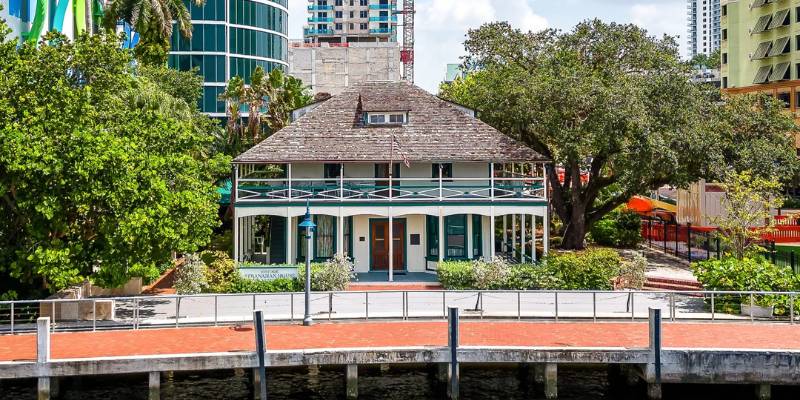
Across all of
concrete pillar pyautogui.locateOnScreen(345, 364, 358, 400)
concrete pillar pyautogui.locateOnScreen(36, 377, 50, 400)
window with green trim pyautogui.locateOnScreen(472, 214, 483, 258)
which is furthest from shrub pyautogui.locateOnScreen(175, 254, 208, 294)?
window with green trim pyautogui.locateOnScreen(472, 214, 483, 258)

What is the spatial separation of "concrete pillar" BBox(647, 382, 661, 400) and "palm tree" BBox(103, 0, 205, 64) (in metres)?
33.1

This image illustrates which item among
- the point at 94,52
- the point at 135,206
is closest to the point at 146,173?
the point at 135,206

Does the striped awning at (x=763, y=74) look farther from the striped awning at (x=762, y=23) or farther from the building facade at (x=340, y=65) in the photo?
the building facade at (x=340, y=65)

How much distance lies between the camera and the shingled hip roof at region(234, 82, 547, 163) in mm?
36844

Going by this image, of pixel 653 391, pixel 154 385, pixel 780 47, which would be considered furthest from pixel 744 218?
pixel 780 47

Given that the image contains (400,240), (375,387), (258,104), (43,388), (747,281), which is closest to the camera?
(43,388)

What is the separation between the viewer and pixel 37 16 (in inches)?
1494

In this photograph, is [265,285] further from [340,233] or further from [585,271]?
[585,271]

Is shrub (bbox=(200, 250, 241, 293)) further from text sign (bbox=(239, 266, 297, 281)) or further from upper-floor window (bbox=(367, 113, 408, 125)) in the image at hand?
upper-floor window (bbox=(367, 113, 408, 125))

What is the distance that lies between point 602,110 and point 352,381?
20044mm

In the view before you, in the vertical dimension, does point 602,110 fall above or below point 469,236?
above

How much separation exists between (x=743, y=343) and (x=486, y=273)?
1016 cm

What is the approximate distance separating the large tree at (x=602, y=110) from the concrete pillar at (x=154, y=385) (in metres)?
22.1

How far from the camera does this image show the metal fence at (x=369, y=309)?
25.3 meters
